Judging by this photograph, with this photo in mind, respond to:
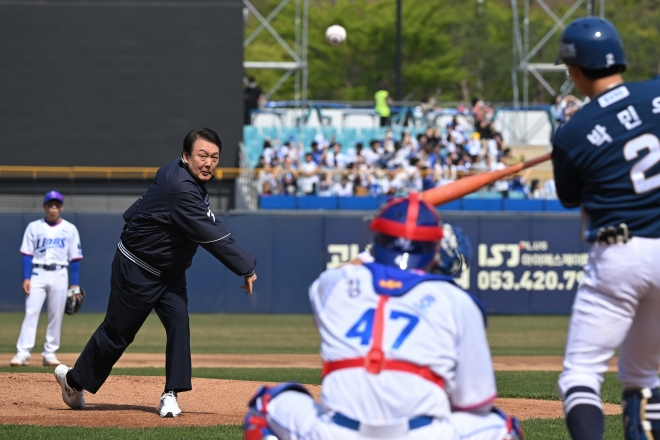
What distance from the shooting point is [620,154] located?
403cm

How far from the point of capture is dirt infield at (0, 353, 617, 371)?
11.4 meters

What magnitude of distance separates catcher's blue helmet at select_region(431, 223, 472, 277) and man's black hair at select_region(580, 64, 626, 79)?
103cm

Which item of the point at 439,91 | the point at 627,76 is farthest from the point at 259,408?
the point at 627,76

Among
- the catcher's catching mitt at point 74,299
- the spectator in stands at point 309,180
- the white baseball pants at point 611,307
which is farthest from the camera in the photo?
the spectator in stands at point 309,180

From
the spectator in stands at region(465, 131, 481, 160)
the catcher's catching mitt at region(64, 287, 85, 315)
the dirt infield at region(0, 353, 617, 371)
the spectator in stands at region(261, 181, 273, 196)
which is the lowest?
the dirt infield at region(0, 353, 617, 371)

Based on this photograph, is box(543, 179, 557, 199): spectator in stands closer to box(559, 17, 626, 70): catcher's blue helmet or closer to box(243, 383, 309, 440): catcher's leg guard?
box(559, 17, 626, 70): catcher's blue helmet

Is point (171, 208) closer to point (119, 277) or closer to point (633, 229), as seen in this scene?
point (119, 277)

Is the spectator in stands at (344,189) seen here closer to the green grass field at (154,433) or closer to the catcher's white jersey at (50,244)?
the catcher's white jersey at (50,244)

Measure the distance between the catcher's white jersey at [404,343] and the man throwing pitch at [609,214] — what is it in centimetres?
87

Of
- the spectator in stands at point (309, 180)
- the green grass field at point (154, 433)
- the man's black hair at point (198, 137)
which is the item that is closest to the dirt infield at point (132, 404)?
the green grass field at point (154, 433)

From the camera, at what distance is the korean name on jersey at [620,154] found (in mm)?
4020

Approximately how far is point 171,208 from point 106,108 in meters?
16.9

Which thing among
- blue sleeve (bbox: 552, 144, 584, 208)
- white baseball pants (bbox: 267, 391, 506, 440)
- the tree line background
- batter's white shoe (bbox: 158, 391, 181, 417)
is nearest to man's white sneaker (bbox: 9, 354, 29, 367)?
batter's white shoe (bbox: 158, 391, 181, 417)

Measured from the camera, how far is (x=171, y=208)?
248 inches
